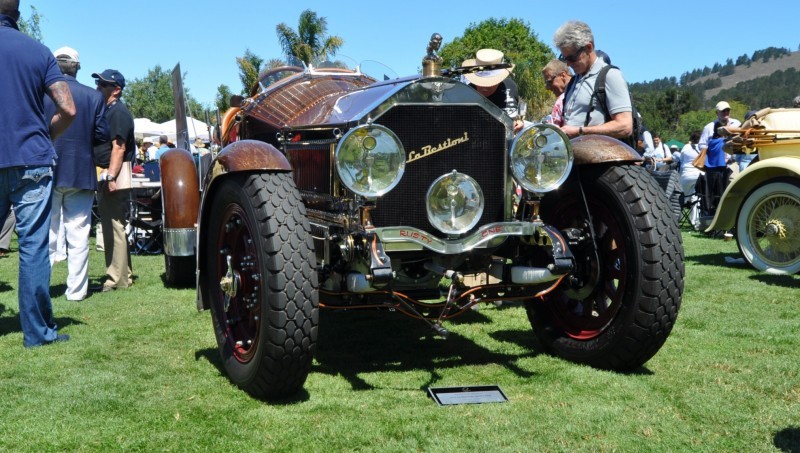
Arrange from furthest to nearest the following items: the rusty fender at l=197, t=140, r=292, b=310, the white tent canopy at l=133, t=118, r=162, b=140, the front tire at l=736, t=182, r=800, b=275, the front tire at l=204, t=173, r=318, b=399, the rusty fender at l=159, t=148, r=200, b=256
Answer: the white tent canopy at l=133, t=118, r=162, b=140 → the front tire at l=736, t=182, r=800, b=275 → the rusty fender at l=159, t=148, r=200, b=256 → the rusty fender at l=197, t=140, r=292, b=310 → the front tire at l=204, t=173, r=318, b=399

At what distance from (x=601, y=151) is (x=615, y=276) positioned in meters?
0.69

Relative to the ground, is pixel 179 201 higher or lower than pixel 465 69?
lower

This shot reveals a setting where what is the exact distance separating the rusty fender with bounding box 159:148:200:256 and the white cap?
1.22 meters

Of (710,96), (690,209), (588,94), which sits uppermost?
(710,96)

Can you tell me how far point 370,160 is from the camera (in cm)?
362

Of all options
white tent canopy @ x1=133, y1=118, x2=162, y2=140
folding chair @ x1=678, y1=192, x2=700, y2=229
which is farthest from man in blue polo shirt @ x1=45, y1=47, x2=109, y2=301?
white tent canopy @ x1=133, y1=118, x2=162, y2=140

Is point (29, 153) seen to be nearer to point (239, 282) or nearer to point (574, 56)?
point (239, 282)

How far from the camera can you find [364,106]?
408 centimetres

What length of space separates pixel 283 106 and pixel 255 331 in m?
Answer: 2.07

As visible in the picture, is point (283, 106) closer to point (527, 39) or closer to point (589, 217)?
point (589, 217)

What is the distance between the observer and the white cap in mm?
6512

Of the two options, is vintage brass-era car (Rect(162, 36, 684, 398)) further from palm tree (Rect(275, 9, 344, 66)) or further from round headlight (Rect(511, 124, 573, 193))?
palm tree (Rect(275, 9, 344, 66))

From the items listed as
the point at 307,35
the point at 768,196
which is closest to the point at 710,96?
the point at 307,35

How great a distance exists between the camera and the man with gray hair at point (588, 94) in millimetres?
4762
